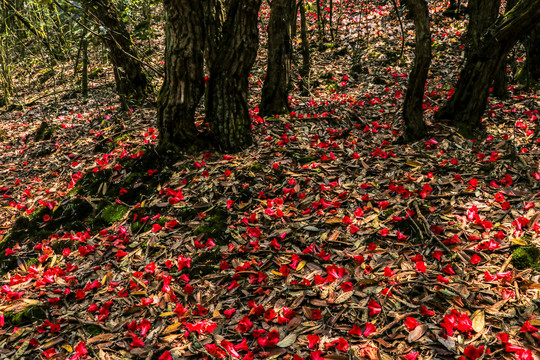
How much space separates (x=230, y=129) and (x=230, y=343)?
2696mm

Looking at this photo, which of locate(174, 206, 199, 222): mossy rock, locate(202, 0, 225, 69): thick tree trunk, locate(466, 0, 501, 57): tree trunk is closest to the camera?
locate(174, 206, 199, 222): mossy rock

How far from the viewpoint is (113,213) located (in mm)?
3686

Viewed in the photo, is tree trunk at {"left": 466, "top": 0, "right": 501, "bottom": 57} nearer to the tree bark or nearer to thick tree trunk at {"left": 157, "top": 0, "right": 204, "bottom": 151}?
the tree bark

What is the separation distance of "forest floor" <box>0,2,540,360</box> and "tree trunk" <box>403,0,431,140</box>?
0.75 feet

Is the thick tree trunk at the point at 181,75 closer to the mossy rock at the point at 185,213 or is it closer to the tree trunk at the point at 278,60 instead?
the mossy rock at the point at 185,213

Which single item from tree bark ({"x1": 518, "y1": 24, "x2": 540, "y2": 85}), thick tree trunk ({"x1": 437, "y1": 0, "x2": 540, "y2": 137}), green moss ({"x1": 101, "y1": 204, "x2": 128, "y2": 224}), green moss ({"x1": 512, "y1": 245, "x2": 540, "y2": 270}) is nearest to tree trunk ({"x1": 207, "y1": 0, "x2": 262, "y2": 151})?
green moss ({"x1": 101, "y1": 204, "x2": 128, "y2": 224})

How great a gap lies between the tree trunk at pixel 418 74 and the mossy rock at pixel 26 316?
4308mm

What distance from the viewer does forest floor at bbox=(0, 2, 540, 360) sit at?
2217mm

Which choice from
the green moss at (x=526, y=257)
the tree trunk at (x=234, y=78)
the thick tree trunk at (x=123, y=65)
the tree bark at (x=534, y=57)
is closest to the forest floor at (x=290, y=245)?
the green moss at (x=526, y=257)

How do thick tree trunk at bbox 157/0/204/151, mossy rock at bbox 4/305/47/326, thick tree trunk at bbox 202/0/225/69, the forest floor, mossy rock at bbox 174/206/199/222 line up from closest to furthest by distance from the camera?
the forest floor
mossy rock at bbox 4/305/47/326
mossy rock at bbox 174/206/199/222
thick tree trunk at bbox 157/0/204/151
thick tree trunk at bbox 202/0/225/69

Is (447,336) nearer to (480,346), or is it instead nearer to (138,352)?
(480,346)

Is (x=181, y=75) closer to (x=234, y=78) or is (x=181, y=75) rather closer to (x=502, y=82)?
(x=234, y=78)

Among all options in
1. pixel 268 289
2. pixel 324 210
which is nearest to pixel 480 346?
pixel 268 289

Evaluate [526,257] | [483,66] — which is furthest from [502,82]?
[526,257]
